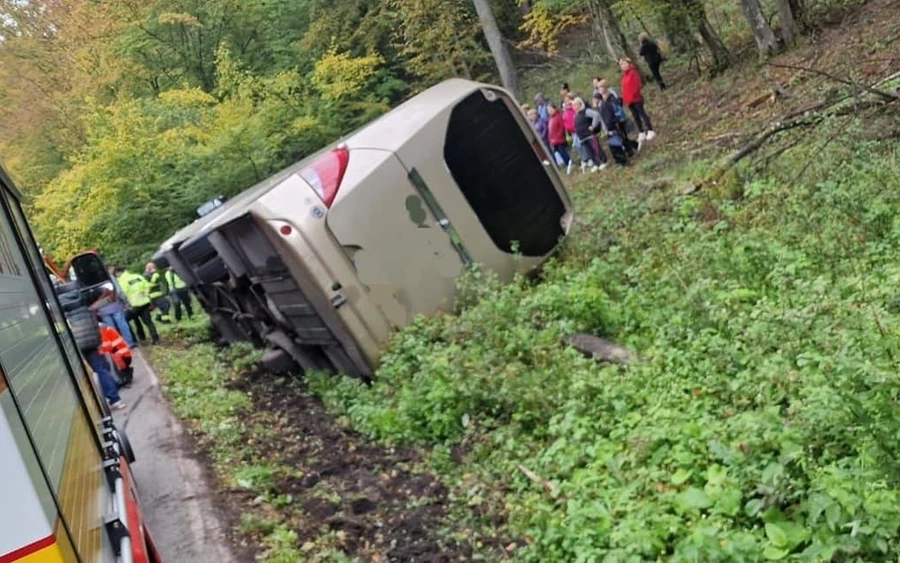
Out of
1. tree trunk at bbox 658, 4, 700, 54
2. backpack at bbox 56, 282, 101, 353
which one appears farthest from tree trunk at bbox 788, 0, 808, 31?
backpack at bbox 56, 282, 101, 353

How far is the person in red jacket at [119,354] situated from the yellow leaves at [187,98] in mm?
12230

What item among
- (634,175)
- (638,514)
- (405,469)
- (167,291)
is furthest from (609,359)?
(167,291)

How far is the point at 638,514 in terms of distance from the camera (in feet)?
12.6

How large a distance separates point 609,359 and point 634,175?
24.9 ft

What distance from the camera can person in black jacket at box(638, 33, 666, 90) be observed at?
17.8m

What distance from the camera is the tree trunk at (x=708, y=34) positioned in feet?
52.8

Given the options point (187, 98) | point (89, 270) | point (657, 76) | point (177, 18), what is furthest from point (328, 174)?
point (177, 18)

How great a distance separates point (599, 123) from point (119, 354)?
28.6ft

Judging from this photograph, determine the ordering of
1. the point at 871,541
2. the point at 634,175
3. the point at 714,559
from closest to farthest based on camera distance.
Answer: the point at 871,541, the point at 714,559, the point at 634,175

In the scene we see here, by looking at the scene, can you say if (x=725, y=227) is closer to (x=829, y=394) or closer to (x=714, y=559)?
(x=829, y=394)

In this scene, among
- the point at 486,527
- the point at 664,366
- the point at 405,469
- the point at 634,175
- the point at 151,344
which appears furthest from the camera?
the point at 151,344

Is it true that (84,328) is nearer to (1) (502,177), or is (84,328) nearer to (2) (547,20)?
(1) (502,177)

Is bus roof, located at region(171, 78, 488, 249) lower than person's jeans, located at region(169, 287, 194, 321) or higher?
higher

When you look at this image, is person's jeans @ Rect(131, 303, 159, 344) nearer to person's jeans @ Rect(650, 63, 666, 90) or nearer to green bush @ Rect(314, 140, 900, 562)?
green bush @ Rect(314, 140, 900, 562)
